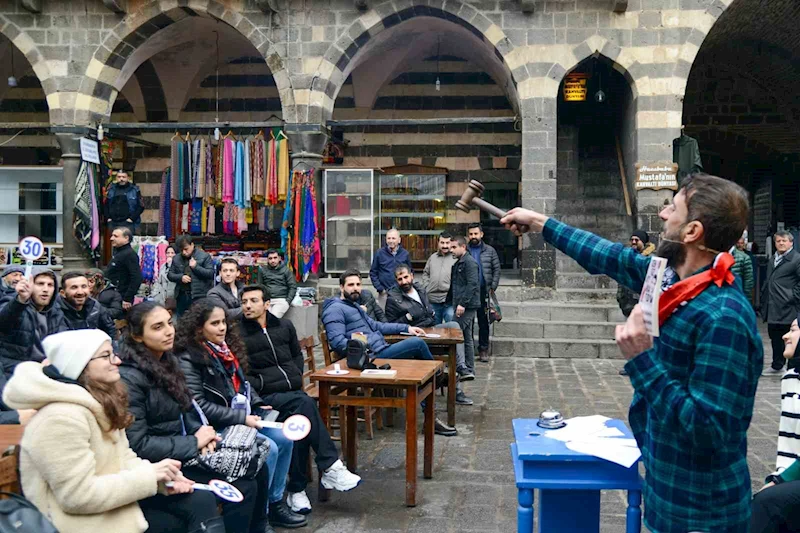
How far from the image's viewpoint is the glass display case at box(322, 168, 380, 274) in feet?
39.0

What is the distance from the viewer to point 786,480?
3.30m

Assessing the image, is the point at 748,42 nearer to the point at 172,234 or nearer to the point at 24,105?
the point at 172,234

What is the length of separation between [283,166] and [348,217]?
4.13ft

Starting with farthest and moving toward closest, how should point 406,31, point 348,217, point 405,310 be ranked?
point 406,31
point 348,217
point 405,310

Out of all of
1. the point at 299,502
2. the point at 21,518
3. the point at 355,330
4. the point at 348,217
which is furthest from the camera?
the point at 348,217

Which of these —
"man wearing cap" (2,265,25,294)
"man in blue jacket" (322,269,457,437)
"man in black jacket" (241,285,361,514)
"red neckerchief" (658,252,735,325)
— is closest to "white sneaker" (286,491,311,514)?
"man in black jacket" (241,285,361,514)

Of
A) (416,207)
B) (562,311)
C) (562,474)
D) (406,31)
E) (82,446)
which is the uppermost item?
(406,31)

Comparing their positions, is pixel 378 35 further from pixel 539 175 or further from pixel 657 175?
pixel 657 175

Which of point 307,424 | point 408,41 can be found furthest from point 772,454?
point 408,41

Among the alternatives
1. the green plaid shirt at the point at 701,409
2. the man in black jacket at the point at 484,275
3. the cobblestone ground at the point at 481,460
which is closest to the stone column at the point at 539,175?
the man in black jacket at the point at 484,275

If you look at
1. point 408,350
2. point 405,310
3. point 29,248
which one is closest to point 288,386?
point 408,350

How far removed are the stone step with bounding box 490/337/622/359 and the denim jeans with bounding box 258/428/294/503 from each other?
6028 millimetres

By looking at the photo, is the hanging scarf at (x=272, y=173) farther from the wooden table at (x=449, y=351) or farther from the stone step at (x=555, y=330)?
the wooden table at (x=449, y=351)

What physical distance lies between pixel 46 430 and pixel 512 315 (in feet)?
28.3
